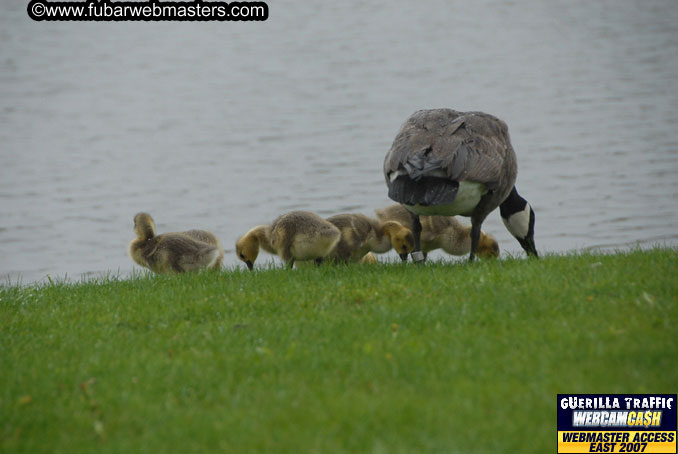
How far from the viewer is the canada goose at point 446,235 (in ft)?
33.7

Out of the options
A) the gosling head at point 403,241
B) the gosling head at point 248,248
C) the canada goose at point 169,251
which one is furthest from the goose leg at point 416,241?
the canada goose at point 169,251

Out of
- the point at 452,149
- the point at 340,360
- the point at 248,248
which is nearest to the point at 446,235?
the point at 248,248

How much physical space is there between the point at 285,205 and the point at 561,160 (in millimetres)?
6705

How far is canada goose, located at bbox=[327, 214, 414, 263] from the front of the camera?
9703 mm

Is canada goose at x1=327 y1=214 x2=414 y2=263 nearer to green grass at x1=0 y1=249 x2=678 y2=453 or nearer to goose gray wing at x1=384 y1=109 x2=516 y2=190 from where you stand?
goose gray wing at x1=384 y1=109 x2=516 y2=190

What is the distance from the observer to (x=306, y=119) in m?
25.1

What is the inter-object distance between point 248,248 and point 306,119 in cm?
1571

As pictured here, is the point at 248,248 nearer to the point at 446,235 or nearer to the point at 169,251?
the point at 169,251

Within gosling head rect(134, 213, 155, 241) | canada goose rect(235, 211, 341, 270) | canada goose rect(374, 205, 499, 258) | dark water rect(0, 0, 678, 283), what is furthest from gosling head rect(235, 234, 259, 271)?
dark water rect(0, 0, 678, 283)

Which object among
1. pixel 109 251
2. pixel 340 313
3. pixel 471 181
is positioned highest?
pixel 471 181

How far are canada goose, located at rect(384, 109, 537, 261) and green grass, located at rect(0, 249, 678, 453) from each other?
2.53 feet

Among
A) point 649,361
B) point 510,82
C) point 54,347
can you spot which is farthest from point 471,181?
point 510,82

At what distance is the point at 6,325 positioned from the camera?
22.2ft

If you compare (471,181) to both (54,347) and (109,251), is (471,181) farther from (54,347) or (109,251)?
(109,251)
